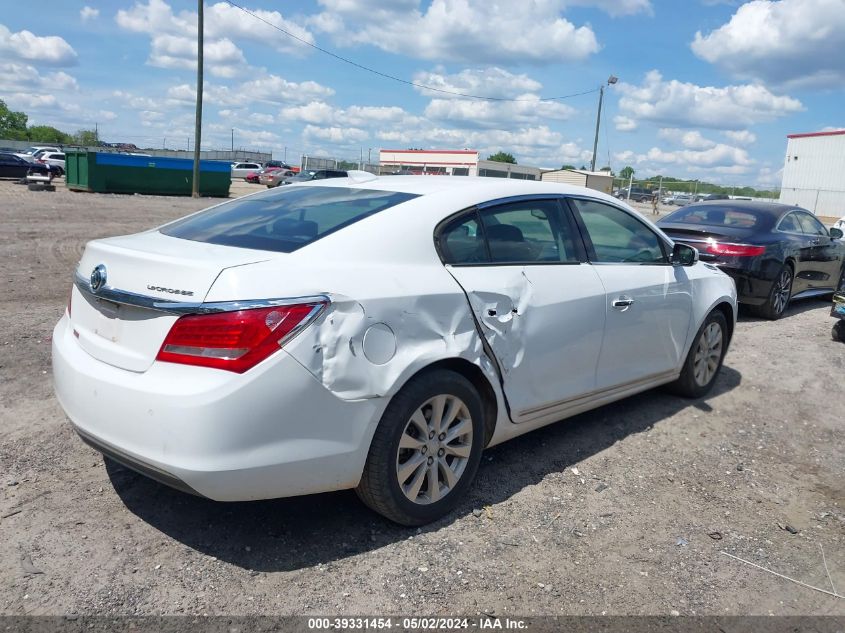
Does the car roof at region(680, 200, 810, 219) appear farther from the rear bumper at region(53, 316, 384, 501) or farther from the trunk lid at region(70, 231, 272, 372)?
the trunk lid at region(70, 231, 272, 372)

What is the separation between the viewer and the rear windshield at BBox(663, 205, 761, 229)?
905cm

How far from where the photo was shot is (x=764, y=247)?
8.52m

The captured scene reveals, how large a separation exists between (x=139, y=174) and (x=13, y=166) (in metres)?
8.45

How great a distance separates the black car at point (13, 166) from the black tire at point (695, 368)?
114 ft

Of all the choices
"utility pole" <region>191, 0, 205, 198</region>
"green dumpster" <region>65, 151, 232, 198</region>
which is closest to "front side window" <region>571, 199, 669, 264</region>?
"utility pole" <region>191, 0, 205, 198</region>

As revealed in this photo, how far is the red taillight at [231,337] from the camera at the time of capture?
2.72 metres

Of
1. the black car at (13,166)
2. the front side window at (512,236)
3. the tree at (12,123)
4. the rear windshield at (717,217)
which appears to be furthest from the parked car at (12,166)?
the tree at (12,123)

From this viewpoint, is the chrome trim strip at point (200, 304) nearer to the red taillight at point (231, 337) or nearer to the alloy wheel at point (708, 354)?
the red taillight at point (231, 337)

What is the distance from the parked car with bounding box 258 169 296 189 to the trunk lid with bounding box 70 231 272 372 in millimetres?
45271

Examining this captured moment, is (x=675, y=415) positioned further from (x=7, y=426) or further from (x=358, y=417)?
(x=7, y=426)

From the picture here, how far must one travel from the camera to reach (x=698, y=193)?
5369cm

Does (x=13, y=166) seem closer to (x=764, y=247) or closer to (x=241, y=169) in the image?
(x=241, y=169)

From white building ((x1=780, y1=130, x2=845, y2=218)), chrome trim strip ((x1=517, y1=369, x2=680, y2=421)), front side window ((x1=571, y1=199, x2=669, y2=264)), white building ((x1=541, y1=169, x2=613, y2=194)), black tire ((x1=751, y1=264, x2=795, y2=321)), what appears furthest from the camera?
white building ((x1=541, y1=169, x2=613, y2=194))

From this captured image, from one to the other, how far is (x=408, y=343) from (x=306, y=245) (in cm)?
63
